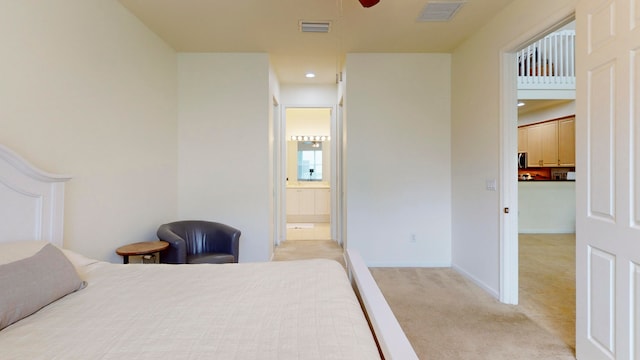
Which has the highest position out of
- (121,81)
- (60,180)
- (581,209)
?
(121,81)

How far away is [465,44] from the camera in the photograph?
148 inches

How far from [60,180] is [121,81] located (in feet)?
3.97

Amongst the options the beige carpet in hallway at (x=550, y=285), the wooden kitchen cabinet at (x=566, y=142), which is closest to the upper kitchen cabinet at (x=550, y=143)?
the wooden kitchen cabinet at (x=566, y=142)

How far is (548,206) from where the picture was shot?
6.38 meters

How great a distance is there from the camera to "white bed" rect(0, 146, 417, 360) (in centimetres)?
96

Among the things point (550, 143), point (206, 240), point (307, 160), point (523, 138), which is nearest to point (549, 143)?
point (550, 143)

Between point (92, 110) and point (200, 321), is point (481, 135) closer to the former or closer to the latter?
point (200, 321)

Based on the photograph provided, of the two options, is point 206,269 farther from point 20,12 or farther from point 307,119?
point 307,119

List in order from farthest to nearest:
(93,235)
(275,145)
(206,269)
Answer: (275,145) < (93,235) < (206,269)

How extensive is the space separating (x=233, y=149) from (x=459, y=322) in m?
3.09

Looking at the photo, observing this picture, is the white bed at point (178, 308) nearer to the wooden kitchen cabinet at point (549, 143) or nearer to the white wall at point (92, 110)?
the white wall at point (92, 110)

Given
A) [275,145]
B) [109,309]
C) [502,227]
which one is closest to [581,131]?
[502,227]

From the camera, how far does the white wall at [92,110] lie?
1.90m

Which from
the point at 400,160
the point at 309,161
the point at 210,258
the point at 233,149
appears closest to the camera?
the point at 210,258
